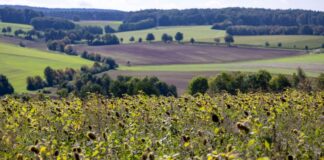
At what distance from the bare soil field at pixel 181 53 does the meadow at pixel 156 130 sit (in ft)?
339

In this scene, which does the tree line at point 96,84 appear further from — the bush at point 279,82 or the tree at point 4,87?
the bush at point 279,82

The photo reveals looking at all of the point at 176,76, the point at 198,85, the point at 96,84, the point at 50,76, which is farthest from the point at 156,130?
the point at 50,76

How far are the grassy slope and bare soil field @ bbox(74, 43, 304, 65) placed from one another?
6.61 metres

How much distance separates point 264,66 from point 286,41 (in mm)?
49272

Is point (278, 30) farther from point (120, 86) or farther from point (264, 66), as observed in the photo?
point (120, 86)

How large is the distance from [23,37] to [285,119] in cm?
15741

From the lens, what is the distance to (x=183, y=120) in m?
15.1

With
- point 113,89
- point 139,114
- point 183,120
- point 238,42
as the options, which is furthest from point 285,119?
point 238,42

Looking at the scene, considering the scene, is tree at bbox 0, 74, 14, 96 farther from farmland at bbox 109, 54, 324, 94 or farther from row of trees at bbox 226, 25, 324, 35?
row of trees at bbox 226, 25, 324, 35

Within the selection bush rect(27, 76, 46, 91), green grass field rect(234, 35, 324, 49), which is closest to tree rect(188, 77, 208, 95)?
bush rect(27, 76, 46, 91)

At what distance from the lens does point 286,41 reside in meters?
152

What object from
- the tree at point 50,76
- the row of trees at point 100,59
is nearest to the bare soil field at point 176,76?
the row of trees at point 100,59

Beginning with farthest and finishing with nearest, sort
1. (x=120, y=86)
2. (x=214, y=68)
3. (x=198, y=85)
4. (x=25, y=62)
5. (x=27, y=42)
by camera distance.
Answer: (x=27, y=42), (x=25, y=62), (x=214, y=68), (x=198, y=85), (x=120, y=86)

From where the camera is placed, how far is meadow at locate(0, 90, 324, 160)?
1009 centimetres
